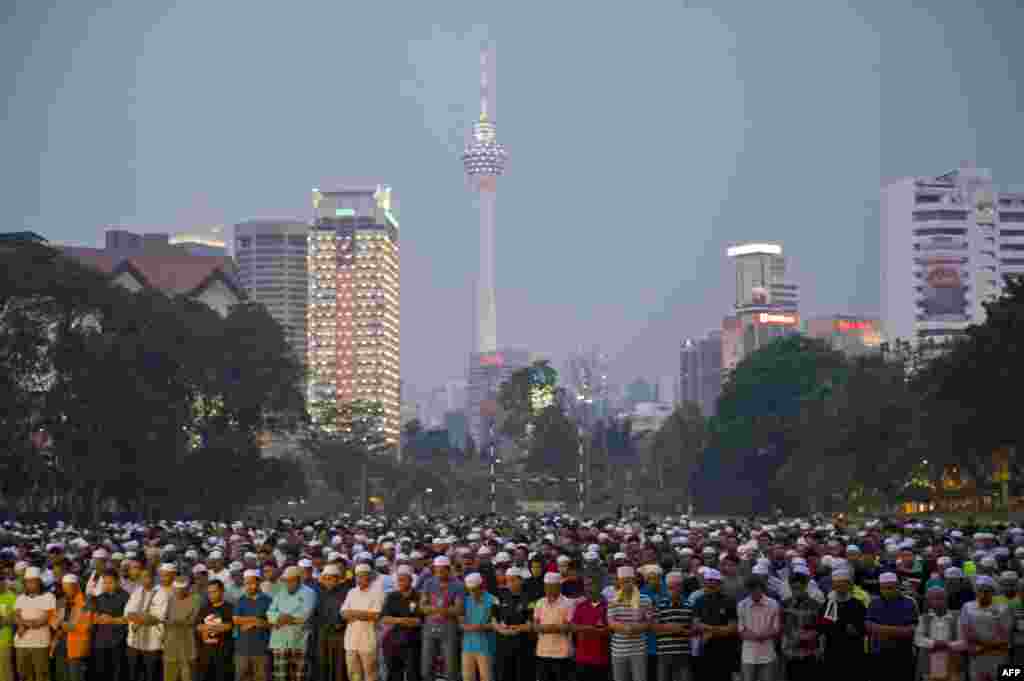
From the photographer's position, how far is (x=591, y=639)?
19.8 meters

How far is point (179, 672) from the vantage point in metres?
21.0

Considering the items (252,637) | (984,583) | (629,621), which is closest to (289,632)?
(252,637)

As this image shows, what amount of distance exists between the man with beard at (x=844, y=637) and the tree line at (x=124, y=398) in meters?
53.7

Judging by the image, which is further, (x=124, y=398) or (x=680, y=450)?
(x=680, y=450)

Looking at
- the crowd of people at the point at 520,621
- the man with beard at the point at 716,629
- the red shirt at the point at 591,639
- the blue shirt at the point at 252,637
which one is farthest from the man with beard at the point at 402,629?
the man with beard at the point at 716,629

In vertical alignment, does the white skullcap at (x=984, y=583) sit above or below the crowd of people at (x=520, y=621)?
above

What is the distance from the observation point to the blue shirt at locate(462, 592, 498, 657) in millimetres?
20234

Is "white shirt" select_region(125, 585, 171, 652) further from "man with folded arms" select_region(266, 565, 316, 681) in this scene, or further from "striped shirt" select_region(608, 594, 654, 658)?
"striped shirt" select_region(608, 594, 654, 658)

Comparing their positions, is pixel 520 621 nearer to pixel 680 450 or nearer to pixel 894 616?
pixel 894 616

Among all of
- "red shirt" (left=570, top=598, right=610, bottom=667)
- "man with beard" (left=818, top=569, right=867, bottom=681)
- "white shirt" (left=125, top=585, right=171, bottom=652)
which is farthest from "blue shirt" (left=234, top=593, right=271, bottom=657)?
"man with beard" (left=818, top=569, right=867, bottom=681)

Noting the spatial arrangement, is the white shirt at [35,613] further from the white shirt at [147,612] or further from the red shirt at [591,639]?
the red shirt at [591,639]

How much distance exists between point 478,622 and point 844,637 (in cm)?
375

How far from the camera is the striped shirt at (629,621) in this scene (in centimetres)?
1928

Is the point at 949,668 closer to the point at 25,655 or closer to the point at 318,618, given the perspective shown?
the point at 318,618
